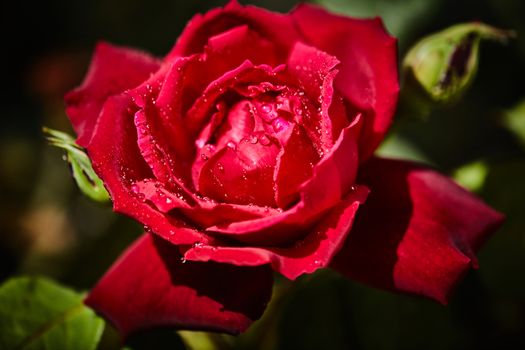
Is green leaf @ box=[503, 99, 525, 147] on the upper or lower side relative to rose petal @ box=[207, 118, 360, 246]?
lower

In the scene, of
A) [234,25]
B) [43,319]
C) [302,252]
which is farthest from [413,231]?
[43,319]

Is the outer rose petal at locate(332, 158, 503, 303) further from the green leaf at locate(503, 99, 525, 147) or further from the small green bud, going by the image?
the green leaf at locate(503, 99, 525, 147)

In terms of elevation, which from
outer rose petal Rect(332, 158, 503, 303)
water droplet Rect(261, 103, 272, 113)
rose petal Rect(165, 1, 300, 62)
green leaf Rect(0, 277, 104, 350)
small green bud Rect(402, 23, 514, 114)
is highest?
rose petal Rect(165, 1, 300, 62)

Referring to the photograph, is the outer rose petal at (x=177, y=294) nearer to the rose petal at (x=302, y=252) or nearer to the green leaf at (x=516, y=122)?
the rose petal at (x=302, y=252)

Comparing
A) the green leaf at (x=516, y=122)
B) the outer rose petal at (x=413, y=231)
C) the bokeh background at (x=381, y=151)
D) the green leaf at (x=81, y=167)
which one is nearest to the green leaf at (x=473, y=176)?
the bokeh background at (x=381, y=151)

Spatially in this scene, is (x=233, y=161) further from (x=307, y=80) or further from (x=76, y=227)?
(x=76, y=227)

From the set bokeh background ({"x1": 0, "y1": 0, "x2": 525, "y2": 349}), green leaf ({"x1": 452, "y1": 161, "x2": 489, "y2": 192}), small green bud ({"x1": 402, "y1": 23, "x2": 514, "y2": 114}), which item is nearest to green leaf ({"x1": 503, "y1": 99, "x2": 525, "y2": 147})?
bokeh background ({"x1": 0, "y1": 0, "x2": 525, "y2": 349})

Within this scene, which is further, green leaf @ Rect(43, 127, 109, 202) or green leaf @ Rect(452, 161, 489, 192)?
green leaf @ Rect(452, 161, 489, 192)

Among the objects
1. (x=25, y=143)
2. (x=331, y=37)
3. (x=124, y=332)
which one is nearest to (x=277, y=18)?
(x=331, y=37)
